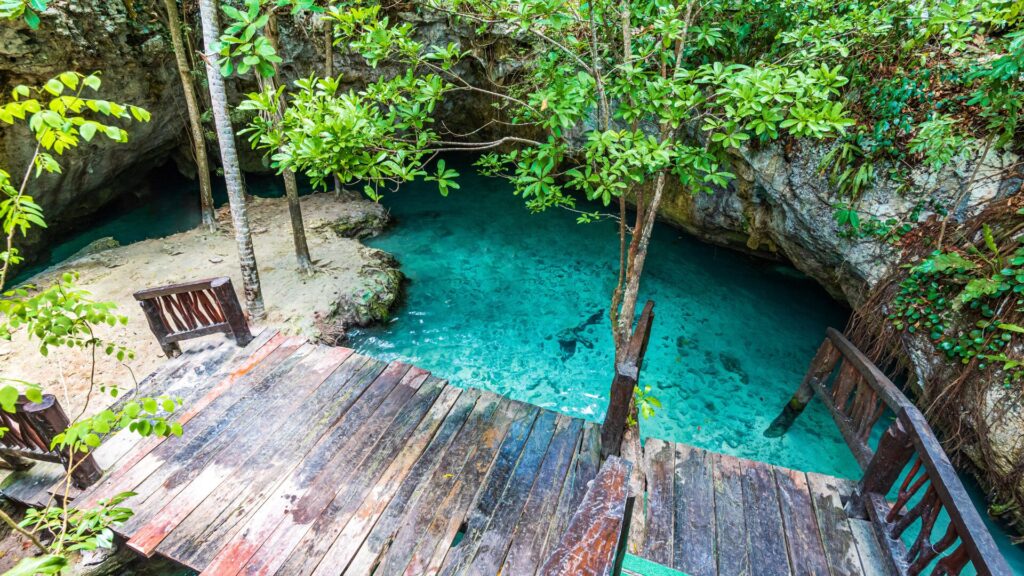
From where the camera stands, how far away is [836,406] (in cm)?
462

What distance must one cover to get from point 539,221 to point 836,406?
8.10 m

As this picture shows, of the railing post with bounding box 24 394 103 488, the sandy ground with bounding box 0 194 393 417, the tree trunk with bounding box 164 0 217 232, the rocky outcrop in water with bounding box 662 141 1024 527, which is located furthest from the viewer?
the tree trunk with bounding box 164 0 217 232

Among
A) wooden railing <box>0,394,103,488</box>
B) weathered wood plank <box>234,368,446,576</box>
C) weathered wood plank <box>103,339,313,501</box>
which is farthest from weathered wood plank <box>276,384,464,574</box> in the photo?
wooden railing <box>0,394,103,488</box>

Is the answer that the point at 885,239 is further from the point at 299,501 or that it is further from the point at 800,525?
the point at 299,501

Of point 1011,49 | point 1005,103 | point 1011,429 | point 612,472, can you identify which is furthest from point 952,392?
point 612,472

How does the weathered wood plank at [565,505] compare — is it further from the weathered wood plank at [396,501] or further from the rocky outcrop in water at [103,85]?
the rocky outcrop in water at [103,85]

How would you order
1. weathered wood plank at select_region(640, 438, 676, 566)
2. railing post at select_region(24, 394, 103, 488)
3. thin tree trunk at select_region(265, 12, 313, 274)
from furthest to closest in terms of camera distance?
thin tree trunk at select_region(265, 12, 313, 274) < railing post at select_region(24, 394, 103, 488) < weathered wood plank at select_region(640, 438, 676, 566)

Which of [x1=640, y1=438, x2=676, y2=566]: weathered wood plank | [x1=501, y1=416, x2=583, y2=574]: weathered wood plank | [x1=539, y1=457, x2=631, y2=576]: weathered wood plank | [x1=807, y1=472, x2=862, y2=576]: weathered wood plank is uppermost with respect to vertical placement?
[x1=539, y1=457, x2=631, y2=576]: weathered wood plank

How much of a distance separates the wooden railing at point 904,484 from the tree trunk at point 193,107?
36.0 ft

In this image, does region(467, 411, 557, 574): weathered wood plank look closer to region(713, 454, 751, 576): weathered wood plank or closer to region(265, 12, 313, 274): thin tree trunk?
region(713, 454, 751, 576): weathered wood plank

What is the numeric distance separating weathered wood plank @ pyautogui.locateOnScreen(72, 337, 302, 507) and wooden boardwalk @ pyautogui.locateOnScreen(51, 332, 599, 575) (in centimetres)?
1

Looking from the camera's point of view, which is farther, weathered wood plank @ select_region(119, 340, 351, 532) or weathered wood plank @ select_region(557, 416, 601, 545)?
weathered wood plank @ select_region(119, 340, 351, 532)

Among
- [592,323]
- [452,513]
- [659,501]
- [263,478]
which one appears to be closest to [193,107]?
[263,478]

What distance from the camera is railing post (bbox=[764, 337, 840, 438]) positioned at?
16.4ft
